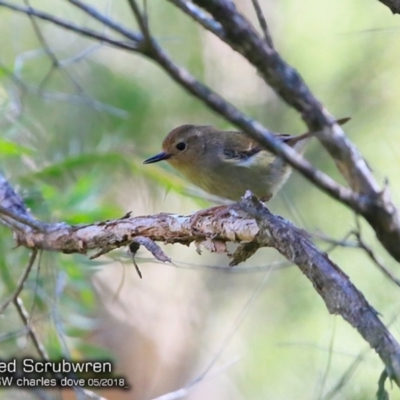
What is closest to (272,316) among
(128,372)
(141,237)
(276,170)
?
(128,372)

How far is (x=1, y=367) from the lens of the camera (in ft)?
10.7

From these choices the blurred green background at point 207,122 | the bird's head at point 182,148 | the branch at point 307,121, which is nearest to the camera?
the branch at point 307,121

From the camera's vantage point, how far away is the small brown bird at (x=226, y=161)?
404 cm

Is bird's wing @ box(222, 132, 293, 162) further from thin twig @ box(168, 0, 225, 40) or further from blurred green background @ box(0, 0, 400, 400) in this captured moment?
thin twig @ box(168, 0, 225, 40)

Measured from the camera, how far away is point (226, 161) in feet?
13.7

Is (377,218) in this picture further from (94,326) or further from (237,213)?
(94,326)

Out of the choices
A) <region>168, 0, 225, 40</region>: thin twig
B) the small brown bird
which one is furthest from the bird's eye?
<region>168, 0, 225, 40</region>: thin twig

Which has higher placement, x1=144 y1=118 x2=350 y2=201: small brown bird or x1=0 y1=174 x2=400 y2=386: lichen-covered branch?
x1=144 y1=118 x2=350 y2=201: small brown bird

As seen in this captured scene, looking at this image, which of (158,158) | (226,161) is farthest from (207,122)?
(226,161)

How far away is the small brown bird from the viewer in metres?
4.04

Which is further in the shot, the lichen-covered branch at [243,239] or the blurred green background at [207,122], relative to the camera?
the blurred green background at [207,122]

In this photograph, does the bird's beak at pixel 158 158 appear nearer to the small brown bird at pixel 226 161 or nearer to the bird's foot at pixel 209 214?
the small brown bird at pixel 226 161

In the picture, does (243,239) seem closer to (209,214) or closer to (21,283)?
(209,214)

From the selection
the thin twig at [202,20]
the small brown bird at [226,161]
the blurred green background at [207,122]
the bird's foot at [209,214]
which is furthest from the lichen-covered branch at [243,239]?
the blurred green background at [207,122]
